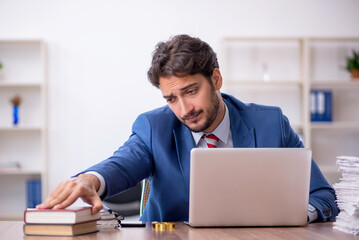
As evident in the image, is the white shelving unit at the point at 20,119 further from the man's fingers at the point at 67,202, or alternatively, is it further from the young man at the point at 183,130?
the man's fingers at the point at 67,202

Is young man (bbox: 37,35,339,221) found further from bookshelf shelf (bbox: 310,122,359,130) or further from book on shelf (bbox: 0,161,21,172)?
book on shelf (bbox: 0,161,21,172)

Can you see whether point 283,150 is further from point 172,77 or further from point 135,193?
point 135,193

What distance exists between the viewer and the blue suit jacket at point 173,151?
1993 millimetres

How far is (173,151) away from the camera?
209 cm

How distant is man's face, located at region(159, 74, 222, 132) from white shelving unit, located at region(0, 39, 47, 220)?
326 cm

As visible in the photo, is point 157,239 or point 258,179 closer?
point 157,239

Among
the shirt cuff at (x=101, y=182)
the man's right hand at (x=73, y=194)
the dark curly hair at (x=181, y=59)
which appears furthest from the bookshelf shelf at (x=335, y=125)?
the man's right hand at (x=73, y=194)

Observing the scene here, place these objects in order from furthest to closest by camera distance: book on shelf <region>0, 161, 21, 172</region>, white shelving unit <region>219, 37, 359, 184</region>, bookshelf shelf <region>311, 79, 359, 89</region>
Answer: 1. white shelving unit <region>219, 37, 359, 184</region>
2. bookshelf shelf <region>311, 79, 359, 89</region>
3. book on shelf <region>0, 161, 21, 172</region>

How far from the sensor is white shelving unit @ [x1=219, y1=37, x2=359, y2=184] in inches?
205

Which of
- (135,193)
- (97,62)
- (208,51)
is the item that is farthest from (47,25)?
(208,51)

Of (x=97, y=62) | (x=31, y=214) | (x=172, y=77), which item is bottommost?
(x=31, y=214)

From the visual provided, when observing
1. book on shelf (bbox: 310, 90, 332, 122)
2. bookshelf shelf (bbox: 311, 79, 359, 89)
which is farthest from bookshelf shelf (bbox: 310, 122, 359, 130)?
bookshelf shelf (bbox: 311, 79, 359, 89)

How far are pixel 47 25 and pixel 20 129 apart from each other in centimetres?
112

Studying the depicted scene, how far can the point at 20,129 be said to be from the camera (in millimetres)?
4961
